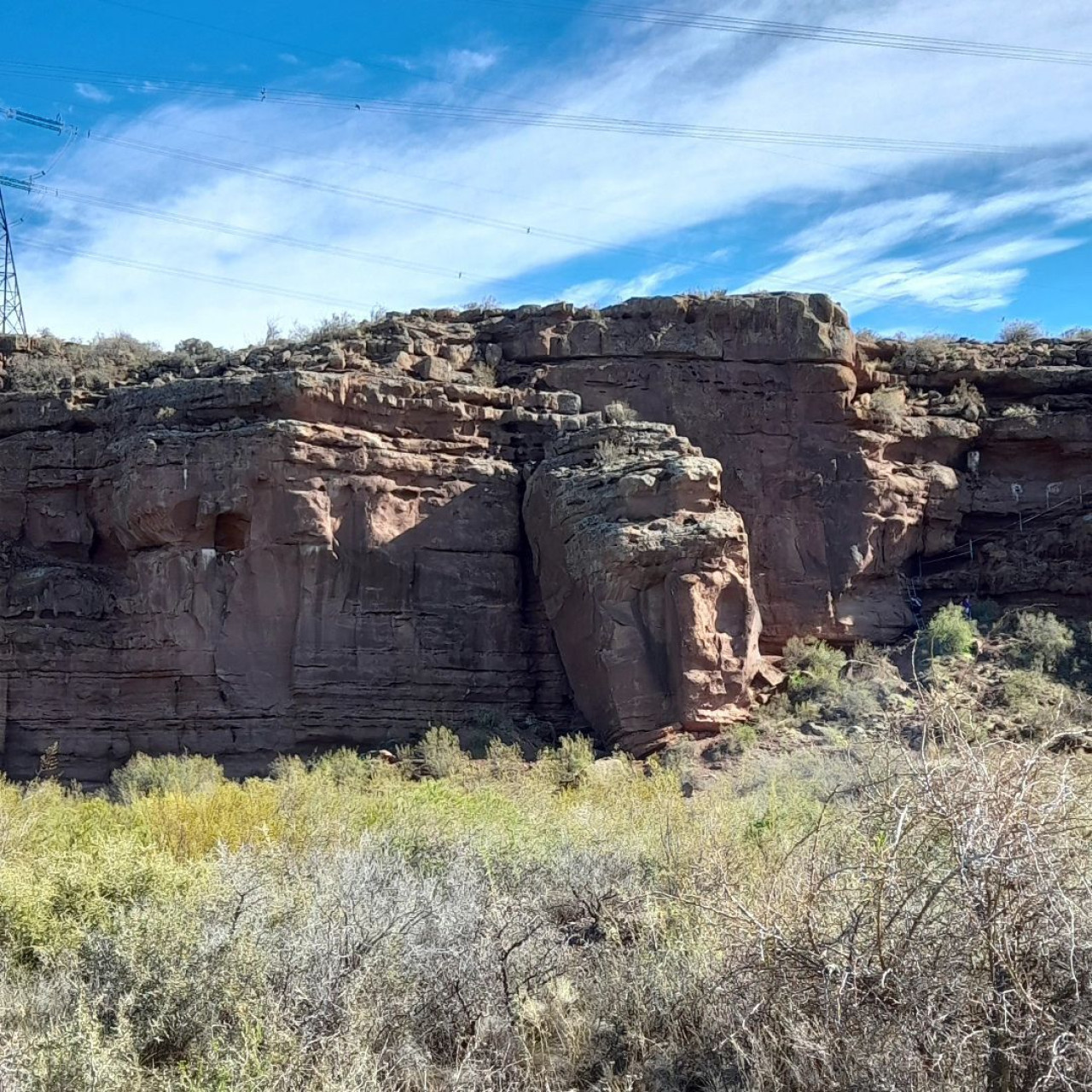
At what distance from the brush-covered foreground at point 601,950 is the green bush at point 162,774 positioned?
7.47 metres

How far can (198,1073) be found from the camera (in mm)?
5578

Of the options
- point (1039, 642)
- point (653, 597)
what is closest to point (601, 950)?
point (653, 597)

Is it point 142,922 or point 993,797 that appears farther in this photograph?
point 142,922

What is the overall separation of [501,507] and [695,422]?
179 inches

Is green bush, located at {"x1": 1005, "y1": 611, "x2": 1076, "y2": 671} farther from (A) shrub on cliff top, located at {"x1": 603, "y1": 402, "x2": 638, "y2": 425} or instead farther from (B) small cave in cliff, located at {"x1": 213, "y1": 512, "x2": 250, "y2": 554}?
(B) small cave in cliff, located at {"x1": 213, "y1": 512, "x2": 250, "y2": 554}

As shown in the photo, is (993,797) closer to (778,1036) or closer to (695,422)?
(778,1036)

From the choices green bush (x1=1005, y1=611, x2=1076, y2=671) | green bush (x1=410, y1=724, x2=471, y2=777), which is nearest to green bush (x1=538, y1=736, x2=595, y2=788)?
green bush (x1=410, y1=724, x2=471, y2=777)

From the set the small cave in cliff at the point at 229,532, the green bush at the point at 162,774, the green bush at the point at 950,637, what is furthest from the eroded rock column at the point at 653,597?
the green bush at the point at 162,774

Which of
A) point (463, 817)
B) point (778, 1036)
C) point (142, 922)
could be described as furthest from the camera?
point (463, 817)

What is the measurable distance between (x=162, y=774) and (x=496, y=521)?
7502 millimetres

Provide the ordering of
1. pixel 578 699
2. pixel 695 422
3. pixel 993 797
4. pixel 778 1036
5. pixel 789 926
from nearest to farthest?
pixel 993 797
pixel 778 1036
pixel 789 926
pixel 578 699
pixel 695 422

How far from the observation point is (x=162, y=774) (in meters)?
17.7

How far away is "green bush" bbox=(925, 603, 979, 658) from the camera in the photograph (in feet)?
63.9

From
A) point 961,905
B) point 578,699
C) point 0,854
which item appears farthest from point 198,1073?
point 578,699
